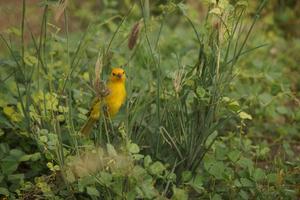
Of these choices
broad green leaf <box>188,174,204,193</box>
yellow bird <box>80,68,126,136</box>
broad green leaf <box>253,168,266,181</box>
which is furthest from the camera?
yellow bird <box>80,68,126,136</box>

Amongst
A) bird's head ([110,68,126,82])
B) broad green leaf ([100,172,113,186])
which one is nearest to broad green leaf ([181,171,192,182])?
broad green leaf ([100,172,113,186])

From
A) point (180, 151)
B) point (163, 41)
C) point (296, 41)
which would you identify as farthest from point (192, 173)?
point (296, 41)

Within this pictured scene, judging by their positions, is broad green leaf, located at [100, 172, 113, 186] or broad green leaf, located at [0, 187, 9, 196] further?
broad green leaf, located at [0, 187, 9, 196]

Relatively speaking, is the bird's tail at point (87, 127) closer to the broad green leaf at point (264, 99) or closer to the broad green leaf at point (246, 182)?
the broad green leaf at point (246, 182)

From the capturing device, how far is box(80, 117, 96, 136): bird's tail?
312 cm

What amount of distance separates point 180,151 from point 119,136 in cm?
36

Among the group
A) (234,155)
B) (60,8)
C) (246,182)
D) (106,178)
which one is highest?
(60,8)

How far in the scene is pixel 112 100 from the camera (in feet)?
10.9

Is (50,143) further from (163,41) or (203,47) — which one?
(163,41)

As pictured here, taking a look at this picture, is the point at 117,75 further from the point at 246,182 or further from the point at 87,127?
the point at 246,182

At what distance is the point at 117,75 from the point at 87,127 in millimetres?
439

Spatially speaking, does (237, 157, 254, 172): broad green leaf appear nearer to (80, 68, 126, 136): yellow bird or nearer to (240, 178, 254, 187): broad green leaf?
(240, 178, 254, 187): broad green leaf

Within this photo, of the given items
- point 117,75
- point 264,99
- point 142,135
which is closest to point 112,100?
point 117,75

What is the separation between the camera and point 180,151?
3066 mm
